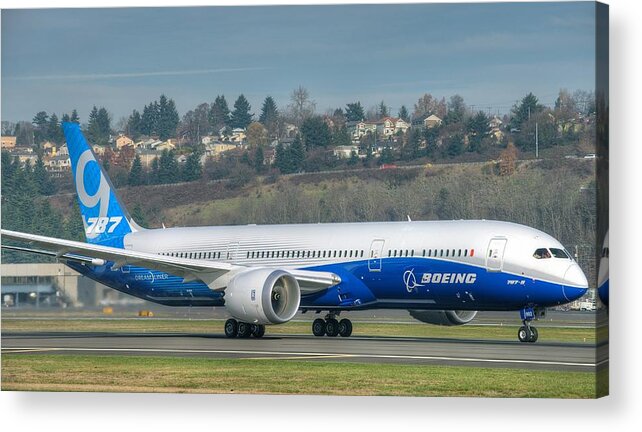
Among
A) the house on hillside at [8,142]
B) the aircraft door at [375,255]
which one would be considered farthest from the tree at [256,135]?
the house on hillside at [8,142]

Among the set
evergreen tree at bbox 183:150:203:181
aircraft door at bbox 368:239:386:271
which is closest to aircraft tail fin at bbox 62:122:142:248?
evergreen tree at bbox 183:150:203:181

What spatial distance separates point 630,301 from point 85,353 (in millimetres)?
12441

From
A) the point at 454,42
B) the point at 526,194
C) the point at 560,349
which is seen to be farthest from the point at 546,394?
the point at 526,194

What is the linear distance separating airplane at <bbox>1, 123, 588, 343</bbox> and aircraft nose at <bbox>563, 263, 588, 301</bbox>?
3 centimetres

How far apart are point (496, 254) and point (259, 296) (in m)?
Result: 5.84

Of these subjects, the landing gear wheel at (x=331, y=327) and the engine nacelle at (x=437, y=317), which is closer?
the engine nacelle at (x=437, y=317)

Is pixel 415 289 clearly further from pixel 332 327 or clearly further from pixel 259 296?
pixel 259 296

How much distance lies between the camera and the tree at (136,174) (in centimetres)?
3244

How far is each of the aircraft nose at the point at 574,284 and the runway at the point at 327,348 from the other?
1306mm

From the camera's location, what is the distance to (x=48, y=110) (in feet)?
86.5

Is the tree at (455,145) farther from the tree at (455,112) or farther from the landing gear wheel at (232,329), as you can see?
the landing gear wheel at (232,329)

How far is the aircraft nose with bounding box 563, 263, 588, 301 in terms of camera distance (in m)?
30.1

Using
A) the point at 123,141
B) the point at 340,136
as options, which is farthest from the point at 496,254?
the point at 123,141

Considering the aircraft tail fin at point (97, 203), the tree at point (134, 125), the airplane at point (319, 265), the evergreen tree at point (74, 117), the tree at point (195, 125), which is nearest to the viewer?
the evergreen tree at point (74, 117)
